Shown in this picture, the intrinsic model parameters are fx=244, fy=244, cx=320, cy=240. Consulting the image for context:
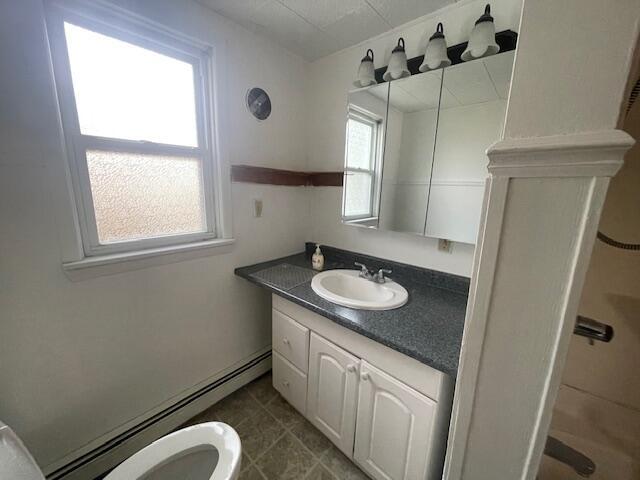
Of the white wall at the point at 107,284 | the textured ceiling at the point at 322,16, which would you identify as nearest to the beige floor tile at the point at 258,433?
the white wall at the point at 107,284

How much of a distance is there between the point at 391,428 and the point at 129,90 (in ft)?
5.84

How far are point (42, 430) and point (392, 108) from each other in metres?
2.11

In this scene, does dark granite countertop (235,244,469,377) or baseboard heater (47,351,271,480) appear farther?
baseboard heater (47,351,271,480)

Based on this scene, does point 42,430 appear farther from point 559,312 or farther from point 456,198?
point 456,198

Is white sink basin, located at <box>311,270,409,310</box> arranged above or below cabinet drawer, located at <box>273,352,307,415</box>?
above

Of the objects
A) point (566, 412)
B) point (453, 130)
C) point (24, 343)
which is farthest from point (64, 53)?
point (566, 412)

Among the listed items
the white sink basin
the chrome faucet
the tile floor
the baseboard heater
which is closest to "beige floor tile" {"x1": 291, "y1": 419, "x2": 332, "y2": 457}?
the tile floor

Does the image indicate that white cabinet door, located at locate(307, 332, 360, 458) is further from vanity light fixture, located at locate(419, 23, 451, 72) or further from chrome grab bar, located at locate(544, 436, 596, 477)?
vanity light fixture, located at locate(419, 23, 451, 72)

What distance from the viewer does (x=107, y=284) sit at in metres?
1.04

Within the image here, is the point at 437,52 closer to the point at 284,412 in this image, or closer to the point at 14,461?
the point at 14,461

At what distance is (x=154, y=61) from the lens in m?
1.13

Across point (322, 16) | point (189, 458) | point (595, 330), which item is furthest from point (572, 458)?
point (322, 16)

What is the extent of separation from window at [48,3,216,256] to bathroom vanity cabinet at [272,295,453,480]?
764 mm

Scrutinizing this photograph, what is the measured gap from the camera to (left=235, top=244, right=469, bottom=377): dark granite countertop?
0.81 meters
